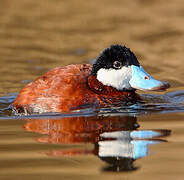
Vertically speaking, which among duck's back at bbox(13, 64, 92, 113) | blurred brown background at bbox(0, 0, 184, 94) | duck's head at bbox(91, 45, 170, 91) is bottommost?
duck's back at bbox(13, 64, 92, 113)

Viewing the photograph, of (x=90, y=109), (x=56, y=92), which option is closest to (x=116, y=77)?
(x=90, y=109)

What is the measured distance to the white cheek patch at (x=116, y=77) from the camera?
7.04 m

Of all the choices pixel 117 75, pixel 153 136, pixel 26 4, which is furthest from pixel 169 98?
pixel 26 4

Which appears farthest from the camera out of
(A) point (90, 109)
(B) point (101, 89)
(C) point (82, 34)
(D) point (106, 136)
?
(C) point (82, 34)

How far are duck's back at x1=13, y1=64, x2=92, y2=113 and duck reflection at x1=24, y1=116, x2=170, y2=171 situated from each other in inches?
9.5

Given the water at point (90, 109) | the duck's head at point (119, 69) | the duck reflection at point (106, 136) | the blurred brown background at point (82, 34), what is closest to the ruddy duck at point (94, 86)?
the duck's head at point (119, 69)

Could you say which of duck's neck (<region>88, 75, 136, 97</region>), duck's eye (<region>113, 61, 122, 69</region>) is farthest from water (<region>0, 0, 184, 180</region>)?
duck's eye (<region>113, 61, 122, 69</region>)

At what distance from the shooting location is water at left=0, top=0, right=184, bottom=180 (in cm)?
488

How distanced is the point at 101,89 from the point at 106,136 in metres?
1.54

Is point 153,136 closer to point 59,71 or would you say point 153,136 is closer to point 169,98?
point 59,71

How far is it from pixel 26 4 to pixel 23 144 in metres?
10.5

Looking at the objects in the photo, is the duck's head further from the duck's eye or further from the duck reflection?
the duck reflection

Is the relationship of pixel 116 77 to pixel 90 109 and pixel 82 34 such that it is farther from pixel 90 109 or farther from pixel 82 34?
pixel 82 34

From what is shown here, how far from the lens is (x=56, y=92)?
6.91 metres
